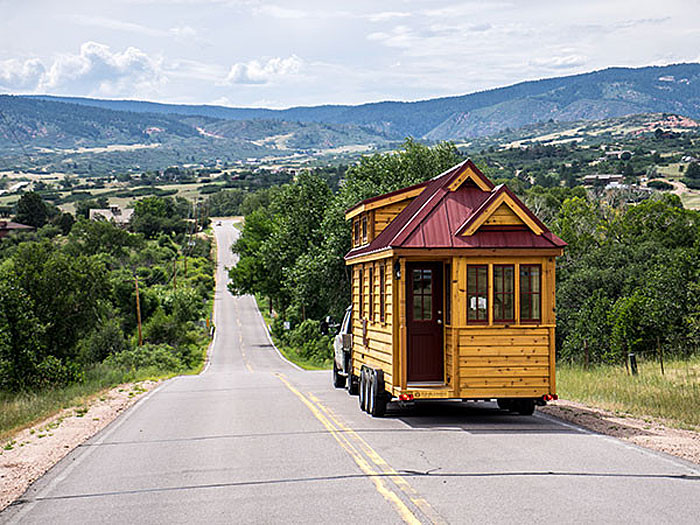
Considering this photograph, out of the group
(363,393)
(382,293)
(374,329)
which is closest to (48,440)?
(363,393)

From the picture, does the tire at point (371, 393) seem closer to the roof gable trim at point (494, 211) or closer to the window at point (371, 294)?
the window at point (371, 294)

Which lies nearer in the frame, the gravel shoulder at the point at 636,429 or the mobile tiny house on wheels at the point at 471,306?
the gravel shoulder at the point at 636,429

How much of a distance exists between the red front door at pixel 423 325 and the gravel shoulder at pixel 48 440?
6.02 metres

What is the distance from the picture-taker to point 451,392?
48.9 feet

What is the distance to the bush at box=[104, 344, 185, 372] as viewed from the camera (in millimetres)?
49938

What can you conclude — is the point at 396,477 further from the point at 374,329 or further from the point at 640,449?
the point at 374,329

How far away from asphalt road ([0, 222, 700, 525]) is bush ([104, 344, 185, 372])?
34.2 meters

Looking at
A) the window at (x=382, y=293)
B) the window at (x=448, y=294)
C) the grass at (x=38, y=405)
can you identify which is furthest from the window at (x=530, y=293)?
the grass at (x=38, y=405)

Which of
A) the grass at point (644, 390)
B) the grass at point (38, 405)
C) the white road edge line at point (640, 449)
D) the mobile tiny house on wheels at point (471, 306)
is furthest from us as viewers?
the grass at point (38, 405)

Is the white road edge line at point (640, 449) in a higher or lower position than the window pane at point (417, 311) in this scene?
lower

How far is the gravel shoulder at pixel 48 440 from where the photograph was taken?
11.0 m

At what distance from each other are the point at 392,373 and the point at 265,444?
126 inches

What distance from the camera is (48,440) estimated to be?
49.1 ft

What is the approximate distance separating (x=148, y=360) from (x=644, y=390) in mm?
38821
